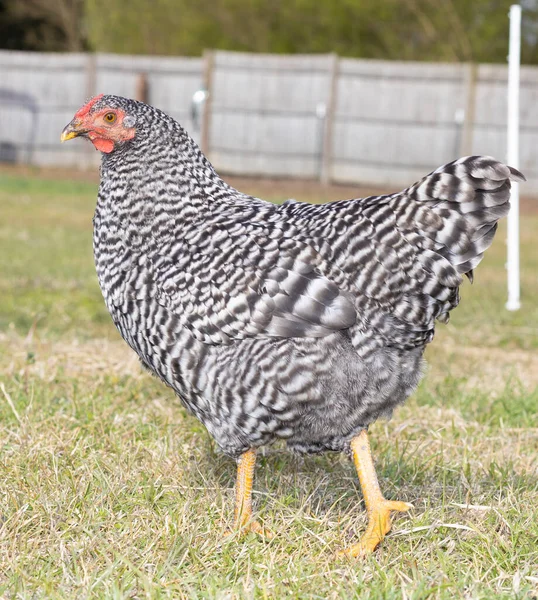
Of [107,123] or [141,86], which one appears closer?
[107,123]

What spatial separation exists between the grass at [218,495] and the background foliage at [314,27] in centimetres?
1402

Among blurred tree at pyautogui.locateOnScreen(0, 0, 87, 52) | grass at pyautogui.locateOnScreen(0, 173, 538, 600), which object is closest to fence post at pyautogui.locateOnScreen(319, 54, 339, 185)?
blurred tree at pyautogui.locateOnScreen(0, 0, 87, 52)

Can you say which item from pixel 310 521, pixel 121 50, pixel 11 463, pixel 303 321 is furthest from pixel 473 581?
pixel 121 50

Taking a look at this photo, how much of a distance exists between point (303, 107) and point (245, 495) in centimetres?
Result: 1426

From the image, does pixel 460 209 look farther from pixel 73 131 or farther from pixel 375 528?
pixel 73 131

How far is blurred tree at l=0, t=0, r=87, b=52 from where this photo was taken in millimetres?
24755

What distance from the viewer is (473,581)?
2.70 metres

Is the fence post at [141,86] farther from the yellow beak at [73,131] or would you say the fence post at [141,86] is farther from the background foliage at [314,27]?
the yellow beak at [73,131]

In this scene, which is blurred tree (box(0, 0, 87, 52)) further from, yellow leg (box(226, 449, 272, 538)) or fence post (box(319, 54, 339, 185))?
yellow leg (box(226, 449, 272, 538))

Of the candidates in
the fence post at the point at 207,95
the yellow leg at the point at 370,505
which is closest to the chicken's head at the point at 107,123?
the yellow leg at the point at 370,505

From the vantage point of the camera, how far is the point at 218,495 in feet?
10.8

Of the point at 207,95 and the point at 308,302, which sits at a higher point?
the point at 207,95

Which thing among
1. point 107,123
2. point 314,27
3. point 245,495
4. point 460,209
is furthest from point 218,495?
point 314,27

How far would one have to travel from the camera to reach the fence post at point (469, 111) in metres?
15.7
